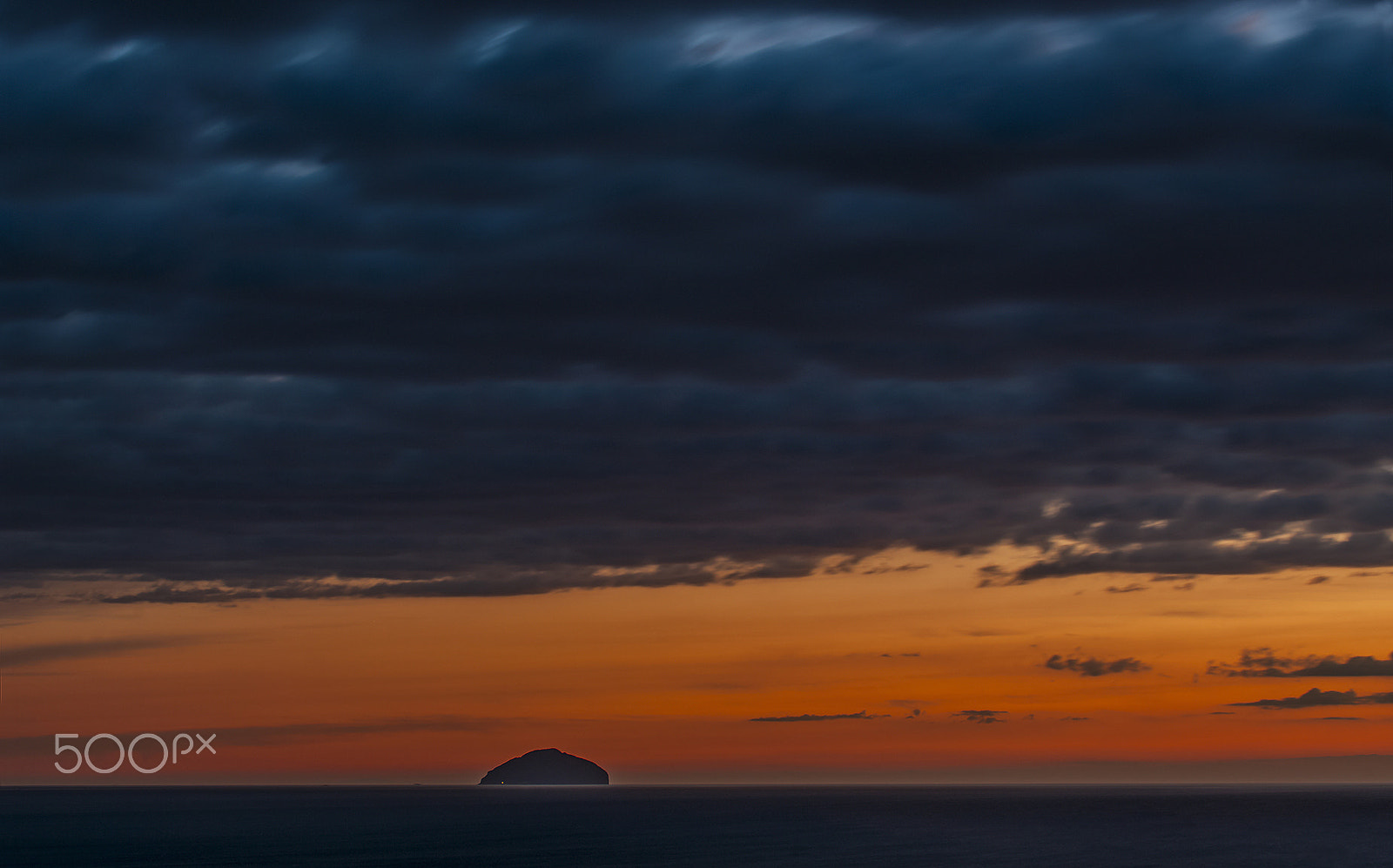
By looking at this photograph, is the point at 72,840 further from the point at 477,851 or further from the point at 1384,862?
the point at 1384,862

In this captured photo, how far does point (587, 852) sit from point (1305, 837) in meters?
106

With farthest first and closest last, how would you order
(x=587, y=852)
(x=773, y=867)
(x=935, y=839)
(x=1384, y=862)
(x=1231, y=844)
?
(x=935, y=839)
(x=1231, y=844)
(x=587, y=852)
(x=1384, y=862)
(x=773, y=867)

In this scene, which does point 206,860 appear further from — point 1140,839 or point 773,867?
point 1140,839

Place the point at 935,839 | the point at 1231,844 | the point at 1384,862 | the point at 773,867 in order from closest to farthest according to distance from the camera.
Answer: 1. the point at 773,867
2. the point at 1384,862
3. the point at 1231,844
4. the point at 935,839

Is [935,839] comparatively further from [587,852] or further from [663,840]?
[587,852]

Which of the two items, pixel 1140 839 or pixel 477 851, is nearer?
pixel 477 851

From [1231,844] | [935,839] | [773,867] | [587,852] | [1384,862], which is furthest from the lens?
[935,839]

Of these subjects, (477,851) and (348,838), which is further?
(348,838)

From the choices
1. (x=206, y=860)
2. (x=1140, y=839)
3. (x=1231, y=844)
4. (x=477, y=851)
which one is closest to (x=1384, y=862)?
(x=1231, y=844)

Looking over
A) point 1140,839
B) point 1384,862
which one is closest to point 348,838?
point 1140,839

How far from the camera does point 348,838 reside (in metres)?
186

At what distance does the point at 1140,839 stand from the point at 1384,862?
151ft

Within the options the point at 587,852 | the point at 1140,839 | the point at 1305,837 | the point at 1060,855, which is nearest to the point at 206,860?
the point at 587,852

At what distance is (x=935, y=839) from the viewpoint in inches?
7283
